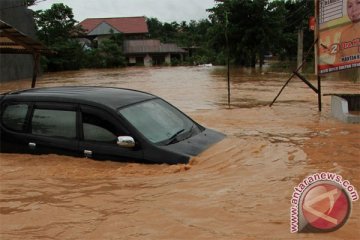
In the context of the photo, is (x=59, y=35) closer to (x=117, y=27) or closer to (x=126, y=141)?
(x=117, y=27)

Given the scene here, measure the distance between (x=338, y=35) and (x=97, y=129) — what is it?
28.2 ft

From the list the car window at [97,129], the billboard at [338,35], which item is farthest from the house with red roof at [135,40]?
the car window at [97,129]

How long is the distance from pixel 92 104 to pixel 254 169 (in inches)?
84.0

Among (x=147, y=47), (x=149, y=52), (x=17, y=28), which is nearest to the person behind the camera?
(x=17, y=28)

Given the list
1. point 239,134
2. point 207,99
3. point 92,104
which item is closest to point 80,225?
point 92,104

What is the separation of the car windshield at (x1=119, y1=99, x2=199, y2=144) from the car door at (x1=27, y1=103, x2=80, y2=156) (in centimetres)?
68

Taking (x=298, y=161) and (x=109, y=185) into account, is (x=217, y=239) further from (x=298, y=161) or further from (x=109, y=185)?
(x=298, y=161)

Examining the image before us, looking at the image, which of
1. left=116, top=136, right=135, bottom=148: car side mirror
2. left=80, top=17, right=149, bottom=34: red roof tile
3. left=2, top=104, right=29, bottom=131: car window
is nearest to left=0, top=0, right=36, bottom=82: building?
left=2, top=104, right=29, bottom=131: car window

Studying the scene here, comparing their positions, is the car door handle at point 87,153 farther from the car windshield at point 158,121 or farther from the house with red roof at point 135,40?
the house with red roof at point 135,40

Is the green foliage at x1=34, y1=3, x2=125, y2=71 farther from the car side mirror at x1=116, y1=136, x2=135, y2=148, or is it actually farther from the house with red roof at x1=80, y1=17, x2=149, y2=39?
the car side mirror at x1=116, y1=136, x2=135, y2=148

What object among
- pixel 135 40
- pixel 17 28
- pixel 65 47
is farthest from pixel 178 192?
pixel 135 40

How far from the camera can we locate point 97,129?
18.0 feet

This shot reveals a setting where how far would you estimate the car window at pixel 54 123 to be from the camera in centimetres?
565

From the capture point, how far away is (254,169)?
5.56 meters
